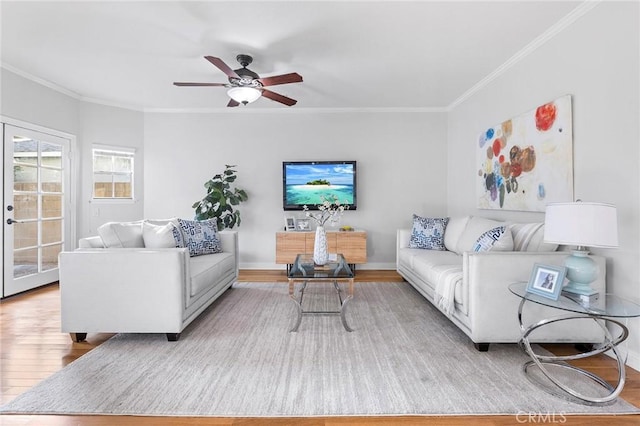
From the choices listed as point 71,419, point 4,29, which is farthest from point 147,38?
point 71,419

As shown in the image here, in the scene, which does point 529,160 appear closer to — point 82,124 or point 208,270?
point 208,270

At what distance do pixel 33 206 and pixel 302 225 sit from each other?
3.51m

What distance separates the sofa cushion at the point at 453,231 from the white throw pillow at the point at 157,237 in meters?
3.16

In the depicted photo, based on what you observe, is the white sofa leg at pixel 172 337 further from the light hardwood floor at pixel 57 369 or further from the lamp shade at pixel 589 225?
the lamp shade at pixel 589 225

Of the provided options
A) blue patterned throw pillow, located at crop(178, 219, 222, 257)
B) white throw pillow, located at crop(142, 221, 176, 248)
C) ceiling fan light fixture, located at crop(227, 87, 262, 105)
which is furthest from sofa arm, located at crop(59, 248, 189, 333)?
ceiling fan light fixture, located at crop(227, 87, 262, 105)

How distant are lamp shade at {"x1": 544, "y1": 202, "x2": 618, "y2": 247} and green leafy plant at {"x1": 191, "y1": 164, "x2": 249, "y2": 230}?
13.3 ft

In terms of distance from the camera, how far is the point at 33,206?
3.94 meters

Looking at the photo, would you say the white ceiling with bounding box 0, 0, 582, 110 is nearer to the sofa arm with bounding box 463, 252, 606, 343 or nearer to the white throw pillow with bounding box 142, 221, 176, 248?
the white throw pillow with bounding box 142, 221, 176, 248

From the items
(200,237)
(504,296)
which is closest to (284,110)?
(200,237)

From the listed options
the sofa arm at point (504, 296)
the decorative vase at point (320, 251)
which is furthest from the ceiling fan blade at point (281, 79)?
the sofa arm at point (504, 296)

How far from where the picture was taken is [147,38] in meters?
2.89

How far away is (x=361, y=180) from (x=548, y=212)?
3.24m

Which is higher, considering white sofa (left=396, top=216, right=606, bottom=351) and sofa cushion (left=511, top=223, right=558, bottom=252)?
sofa cushion (left=511, top=223, right=558, bottom=252)

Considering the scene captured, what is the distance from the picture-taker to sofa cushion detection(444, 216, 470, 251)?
12.3ft
